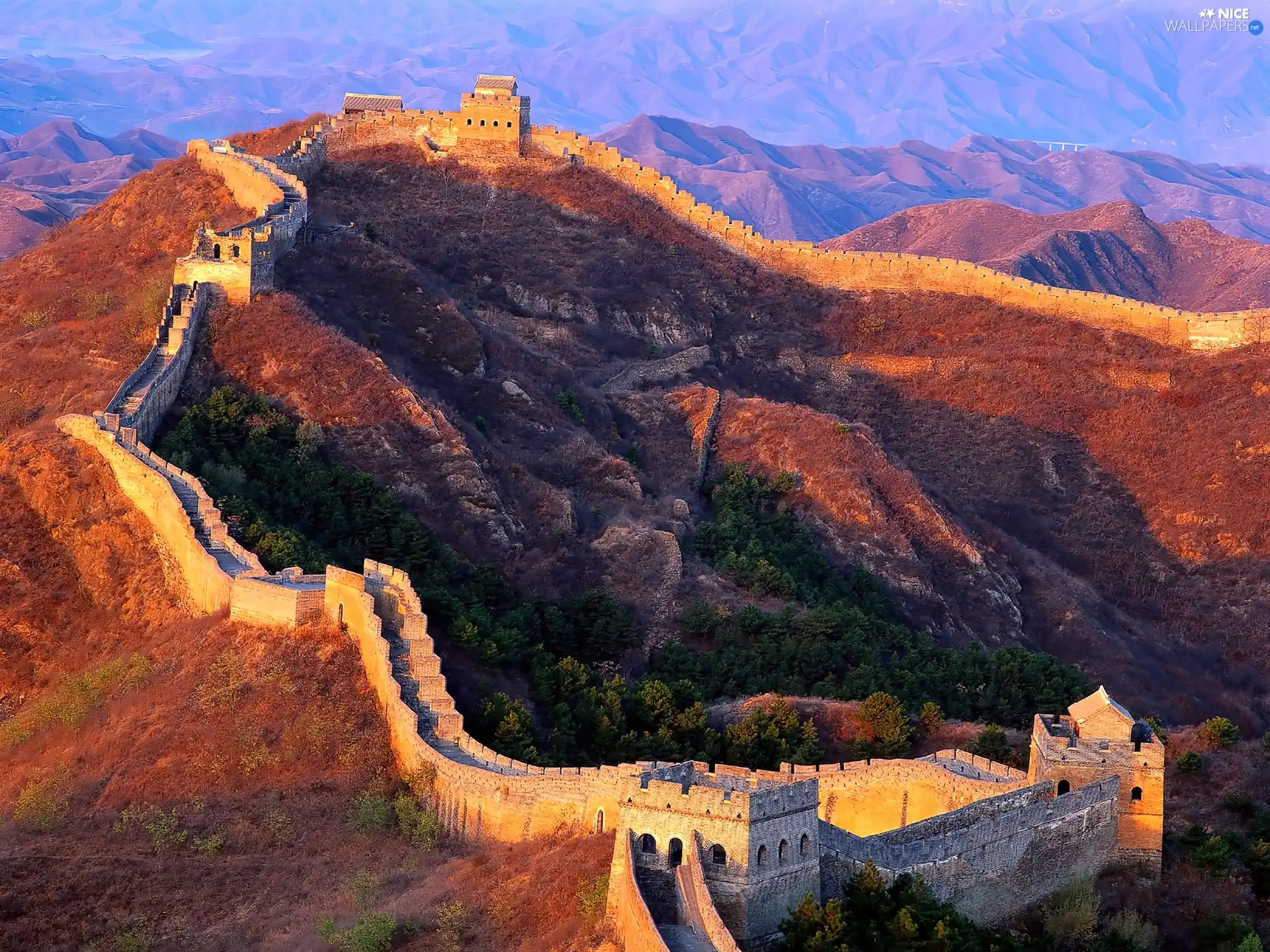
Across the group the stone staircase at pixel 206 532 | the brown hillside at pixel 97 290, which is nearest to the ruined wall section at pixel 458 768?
the stone staircase at pixel 206 532

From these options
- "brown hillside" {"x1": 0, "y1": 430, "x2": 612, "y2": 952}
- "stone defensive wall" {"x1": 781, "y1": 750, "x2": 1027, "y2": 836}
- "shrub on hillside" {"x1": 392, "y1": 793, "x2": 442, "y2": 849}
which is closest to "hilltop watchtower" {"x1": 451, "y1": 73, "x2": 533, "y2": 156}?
"brown hillside" {"x1": 0, "y1": 430, "x2": 612, "y2": 952}

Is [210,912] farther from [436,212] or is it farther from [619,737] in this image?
[436,212]

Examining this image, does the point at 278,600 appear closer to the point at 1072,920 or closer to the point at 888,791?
the point at 888,791

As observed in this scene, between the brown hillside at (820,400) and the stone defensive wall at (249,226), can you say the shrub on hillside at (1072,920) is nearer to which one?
the brown hillside at (820,400)

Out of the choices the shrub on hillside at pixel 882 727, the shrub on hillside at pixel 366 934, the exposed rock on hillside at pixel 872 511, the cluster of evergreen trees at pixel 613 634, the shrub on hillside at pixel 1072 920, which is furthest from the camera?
the exposed rock on hillside at pixel 872 511

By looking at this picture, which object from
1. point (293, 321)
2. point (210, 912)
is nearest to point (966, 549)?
point (293, 321)

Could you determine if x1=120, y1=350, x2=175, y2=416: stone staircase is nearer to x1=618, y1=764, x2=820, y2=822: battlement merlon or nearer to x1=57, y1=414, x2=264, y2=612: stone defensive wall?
x1=57, y1=414, x2=264, y2=612: stone defensive wall
